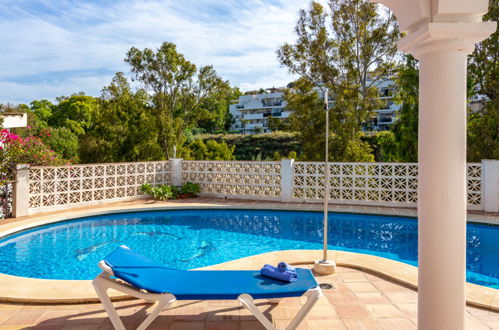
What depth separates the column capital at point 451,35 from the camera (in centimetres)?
251

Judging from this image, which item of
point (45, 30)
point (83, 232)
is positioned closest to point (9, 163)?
point (83, 232)

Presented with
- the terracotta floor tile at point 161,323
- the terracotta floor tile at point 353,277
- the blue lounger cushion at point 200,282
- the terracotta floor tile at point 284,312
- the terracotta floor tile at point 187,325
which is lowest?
the terracotta floor tile at point 161,323

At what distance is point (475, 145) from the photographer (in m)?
11.6

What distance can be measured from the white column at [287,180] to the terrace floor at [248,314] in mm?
7315

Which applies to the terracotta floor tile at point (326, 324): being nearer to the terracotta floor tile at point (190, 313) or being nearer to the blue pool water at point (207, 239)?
the terracotta floor tile at point (190, 313)

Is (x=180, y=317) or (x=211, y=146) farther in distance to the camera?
(x=211, y=146)

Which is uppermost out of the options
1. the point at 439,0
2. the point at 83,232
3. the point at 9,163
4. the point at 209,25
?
the point at 209,25

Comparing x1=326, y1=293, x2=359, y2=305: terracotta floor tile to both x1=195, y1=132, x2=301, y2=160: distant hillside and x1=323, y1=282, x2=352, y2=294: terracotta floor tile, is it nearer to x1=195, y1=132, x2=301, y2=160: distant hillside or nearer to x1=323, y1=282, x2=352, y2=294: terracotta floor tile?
x1=323, y1=282, x2=352, y2=294: terracotta floor tile

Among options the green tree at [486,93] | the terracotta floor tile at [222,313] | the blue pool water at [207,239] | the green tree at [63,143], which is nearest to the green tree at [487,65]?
the green tree at [486,93]

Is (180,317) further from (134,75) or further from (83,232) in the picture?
(134,75)

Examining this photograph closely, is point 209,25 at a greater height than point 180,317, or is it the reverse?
point 209,25

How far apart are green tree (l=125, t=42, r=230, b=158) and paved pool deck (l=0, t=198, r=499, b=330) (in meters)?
10.5

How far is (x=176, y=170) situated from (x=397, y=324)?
407 inches

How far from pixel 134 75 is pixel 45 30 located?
4.29 metres
